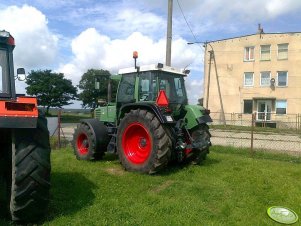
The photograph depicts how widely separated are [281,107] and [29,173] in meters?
A: 34.7

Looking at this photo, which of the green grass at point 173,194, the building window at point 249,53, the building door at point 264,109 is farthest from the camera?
the building window at point 249,53

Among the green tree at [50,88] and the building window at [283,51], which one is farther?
the green tree at [50,88]

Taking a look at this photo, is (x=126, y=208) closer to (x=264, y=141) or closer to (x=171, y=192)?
(x=171, y=192)

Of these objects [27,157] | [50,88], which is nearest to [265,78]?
[50,88]

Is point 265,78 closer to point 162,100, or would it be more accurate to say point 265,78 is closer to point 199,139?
point 199,139

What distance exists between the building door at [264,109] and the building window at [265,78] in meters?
1.74

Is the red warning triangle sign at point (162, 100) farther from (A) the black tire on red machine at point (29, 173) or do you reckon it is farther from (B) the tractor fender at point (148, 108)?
(A) the black tire on red machine at point (29, 173)

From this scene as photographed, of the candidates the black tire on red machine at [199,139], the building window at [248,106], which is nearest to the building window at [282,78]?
the building window at [248,106]

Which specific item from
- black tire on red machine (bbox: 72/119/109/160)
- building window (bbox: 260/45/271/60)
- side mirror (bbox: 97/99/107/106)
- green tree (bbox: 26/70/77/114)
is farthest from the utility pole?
green tree (bbox: 26/70/77/114)

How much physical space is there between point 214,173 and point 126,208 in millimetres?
3348

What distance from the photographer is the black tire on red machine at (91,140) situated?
10578mm

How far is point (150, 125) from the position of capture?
8781 mm

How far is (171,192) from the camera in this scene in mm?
7219

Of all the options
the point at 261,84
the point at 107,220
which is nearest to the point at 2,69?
the point at 107,220
